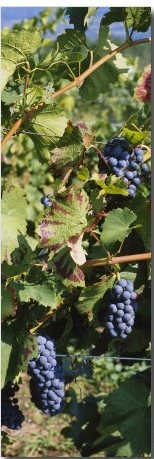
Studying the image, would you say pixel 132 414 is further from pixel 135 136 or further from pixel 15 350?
pixel 135 136

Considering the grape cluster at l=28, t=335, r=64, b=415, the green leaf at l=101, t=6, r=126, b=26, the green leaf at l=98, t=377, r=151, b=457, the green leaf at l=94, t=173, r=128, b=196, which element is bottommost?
the green leaf at l=98, t=377, r=151, b=457

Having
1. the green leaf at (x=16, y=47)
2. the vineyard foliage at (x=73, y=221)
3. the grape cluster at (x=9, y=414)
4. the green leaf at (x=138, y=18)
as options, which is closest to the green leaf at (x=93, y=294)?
the vineyard foliage at (x=73, y=221)

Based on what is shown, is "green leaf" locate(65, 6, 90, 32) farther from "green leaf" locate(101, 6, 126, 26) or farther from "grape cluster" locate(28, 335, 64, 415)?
"grape cluster" locate(28, 335, 64, 415)

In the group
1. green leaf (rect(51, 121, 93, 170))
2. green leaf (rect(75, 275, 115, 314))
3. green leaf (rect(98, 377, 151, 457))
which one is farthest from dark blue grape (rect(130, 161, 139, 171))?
green leaf (rect(98, 377, 151, 457))

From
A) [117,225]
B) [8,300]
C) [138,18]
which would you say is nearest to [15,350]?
[8,300]

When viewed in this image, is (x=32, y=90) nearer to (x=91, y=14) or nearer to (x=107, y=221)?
(x=91, y=14)

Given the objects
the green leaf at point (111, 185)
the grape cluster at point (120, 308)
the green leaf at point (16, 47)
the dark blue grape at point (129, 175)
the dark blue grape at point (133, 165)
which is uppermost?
the green leaf at point (16, 47)

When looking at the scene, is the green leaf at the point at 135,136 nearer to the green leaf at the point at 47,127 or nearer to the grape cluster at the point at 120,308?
the green leaf at the point at 47,127

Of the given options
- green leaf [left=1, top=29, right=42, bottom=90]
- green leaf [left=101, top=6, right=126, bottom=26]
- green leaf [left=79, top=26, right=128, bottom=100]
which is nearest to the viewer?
green leaf [left=1, top=29, right=42, bottom=90]
